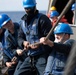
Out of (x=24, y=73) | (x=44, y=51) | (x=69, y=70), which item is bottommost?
(x=24, y=73)

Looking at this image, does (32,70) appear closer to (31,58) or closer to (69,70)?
(31,58)

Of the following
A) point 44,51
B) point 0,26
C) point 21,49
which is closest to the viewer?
point 44,51

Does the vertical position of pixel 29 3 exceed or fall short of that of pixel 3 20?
it exceeds it

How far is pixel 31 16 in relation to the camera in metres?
4.15

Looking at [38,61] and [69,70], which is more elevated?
[69,70]

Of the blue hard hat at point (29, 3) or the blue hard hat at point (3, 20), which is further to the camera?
the blue hard hat at point (3, 20)

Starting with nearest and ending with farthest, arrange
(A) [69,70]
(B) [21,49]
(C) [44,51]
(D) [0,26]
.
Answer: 1. (A) [69,70]
2. (C) [44,51]
3. (B) [21,49]
4. (D) [0,26]

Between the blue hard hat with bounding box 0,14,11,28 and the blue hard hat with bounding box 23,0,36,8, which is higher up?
the blue hard hat with bounding box 23,0,36,8

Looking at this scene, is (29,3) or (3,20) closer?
(29,3)

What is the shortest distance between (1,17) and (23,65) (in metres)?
1.15

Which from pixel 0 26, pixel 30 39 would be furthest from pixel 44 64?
pixel 0 26

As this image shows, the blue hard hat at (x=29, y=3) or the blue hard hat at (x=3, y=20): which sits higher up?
the blue hard hat at (x=29, y=3)

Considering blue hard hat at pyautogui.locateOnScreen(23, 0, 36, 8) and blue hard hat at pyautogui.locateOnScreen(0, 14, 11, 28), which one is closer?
blue hard hat at pyautogui.locateOnScreen(23, 0, 36, 8)

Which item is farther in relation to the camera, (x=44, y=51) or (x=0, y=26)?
(x=0, y=26)
